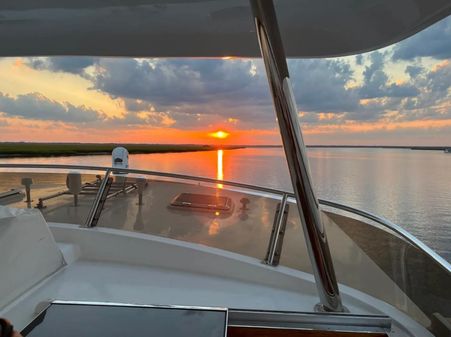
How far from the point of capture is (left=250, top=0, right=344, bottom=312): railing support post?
4.00 feet

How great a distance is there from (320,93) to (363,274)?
3.19 feet

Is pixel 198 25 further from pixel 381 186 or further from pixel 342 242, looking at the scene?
pixel 381 186

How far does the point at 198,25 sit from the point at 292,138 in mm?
661

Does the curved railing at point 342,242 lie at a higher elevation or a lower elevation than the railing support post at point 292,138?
lower

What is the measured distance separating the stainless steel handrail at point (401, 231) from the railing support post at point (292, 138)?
0.40 meters

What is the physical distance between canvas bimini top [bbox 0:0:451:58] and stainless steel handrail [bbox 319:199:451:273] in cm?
80

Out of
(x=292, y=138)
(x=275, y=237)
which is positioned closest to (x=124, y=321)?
(x=292, y=138)

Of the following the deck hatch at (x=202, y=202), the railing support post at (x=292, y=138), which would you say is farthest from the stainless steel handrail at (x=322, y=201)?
the railing support post at (x=292, y=138)

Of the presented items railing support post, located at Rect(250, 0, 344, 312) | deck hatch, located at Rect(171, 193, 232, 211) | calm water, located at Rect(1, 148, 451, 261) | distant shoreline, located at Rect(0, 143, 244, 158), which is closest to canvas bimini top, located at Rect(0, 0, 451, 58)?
railing support post, located at Rect(250, 0, 344, 312)

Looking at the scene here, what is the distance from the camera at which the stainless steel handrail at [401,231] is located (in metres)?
1.35

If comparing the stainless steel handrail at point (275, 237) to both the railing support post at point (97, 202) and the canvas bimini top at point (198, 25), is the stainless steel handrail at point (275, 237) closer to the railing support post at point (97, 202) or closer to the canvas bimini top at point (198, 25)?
the canvas bimini top at point (198, 25)

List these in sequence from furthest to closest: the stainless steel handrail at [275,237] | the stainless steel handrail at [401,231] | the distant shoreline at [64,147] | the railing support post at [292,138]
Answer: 1. the distant shoreline at [64,147]
2. the stainless steel handrail at [275,237]
3. the stainless steel handrail at [401,231]
4. the railing support post at [292,138]

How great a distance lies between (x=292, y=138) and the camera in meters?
1.28

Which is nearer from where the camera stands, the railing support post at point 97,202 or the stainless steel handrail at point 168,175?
the stainless steel handrail at point 168,175
